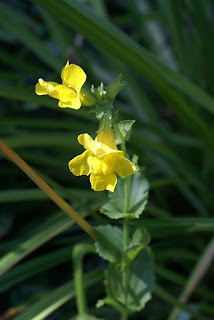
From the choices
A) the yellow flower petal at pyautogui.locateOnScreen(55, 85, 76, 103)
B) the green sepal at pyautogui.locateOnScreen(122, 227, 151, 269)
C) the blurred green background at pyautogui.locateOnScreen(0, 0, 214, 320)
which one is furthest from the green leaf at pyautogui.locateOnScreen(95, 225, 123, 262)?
the yellow flower petal at pyautogui.locateOnScreen(55, 85, 76, 103)

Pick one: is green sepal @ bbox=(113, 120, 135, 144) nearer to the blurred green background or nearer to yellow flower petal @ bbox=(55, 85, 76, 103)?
yellow flower petal @ bbox=(55, 85, 76, 103)

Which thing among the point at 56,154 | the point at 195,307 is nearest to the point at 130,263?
the point at 195,307

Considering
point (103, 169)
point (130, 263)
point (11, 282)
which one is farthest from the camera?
point (11, 282)

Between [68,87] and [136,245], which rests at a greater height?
[68,87]

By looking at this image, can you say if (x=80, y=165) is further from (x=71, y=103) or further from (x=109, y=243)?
(x=109, y=243)

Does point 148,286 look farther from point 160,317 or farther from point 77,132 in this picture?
point 77,132

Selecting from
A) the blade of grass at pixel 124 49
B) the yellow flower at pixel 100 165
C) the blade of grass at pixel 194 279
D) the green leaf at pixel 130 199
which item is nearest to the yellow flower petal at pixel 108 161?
the yellow flower at pixel 100 165

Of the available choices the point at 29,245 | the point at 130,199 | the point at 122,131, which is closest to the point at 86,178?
the point at 29,245
